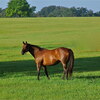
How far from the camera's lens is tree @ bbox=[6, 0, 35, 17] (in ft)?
571

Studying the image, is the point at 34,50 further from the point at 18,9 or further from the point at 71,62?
the point at 18,9

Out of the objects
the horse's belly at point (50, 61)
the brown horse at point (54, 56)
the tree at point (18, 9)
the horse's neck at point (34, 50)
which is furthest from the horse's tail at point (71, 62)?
the tree at point (18, 9)

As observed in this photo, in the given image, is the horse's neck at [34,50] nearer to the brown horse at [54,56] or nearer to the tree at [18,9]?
the brown horse at [54,56]

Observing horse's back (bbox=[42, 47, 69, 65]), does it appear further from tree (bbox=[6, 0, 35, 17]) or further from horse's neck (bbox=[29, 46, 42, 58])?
tree (bbox=[6, 0, 35, 17])

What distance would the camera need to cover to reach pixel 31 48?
699 inches

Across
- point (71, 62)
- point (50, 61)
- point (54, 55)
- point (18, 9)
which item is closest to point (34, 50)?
point (50, 61)

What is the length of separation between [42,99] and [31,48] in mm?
5578

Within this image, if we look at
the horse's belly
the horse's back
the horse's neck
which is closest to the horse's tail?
the horse's back

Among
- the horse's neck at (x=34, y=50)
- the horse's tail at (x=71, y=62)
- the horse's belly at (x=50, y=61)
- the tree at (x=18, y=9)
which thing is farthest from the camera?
the tree at (x=18, y=9)

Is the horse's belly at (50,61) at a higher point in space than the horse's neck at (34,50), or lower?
lower

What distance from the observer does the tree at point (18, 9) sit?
174 m

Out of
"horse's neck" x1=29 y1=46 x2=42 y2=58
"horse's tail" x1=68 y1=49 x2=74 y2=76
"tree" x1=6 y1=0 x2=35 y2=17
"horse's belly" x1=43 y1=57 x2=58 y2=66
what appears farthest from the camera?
"tree" x1=6 y1=0 x2=35 y2=17

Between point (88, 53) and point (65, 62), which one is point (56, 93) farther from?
point (88, 53)

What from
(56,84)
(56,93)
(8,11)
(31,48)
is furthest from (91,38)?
(8,11)
